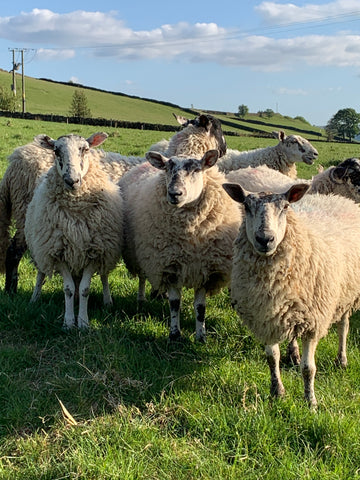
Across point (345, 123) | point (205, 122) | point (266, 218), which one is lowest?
point (266, 218)

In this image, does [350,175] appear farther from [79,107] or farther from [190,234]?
[79,107]

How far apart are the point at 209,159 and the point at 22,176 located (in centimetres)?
257

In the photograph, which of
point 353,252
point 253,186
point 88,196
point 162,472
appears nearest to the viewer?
point 162,472

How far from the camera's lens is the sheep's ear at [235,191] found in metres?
3.57

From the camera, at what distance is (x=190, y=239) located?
461cm

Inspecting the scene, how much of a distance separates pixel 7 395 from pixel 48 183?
220cm

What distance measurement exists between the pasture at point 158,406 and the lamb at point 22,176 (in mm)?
1053

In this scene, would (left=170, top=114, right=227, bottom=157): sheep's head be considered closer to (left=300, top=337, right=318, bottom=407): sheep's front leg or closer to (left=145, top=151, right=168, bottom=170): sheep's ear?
(left=145, top=151, right=168, bottom=170): sheep's ear

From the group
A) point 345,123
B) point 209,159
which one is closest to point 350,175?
point 209,159

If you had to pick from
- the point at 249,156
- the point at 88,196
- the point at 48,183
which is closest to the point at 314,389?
the point at 88,196

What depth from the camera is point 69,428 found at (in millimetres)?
3035

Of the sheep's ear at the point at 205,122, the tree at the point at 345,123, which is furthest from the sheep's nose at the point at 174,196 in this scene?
the tree at the point at 345,123

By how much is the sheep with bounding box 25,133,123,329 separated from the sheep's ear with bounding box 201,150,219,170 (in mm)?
1062

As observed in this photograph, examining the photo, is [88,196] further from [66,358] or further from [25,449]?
[25,449]
